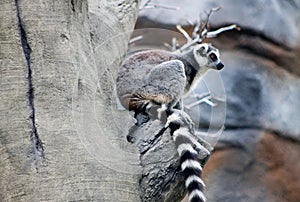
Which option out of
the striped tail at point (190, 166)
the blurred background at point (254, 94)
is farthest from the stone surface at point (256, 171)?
the striped tail at point (190, 166)

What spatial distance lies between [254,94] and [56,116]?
10.9 feet

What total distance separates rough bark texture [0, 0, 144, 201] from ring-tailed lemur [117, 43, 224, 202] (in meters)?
0.17

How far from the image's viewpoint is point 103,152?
2117mm

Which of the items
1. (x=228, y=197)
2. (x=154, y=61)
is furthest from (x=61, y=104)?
(x=228, y=197)

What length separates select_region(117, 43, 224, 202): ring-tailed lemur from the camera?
214 cm

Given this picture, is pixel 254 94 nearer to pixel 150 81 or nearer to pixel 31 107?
pixel 150 81

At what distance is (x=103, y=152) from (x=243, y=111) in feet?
10.5

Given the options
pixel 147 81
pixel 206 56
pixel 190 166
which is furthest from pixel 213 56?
pixel 190 166

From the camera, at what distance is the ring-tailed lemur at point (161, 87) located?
2.14 meters

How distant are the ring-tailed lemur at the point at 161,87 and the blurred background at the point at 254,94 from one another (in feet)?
4.95

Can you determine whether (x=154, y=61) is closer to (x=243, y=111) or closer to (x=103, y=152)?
(x=103, y=152)

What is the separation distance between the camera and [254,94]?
205 inches

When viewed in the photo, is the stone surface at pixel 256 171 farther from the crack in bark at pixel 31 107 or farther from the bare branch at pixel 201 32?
the crack in bark at pixel 31 107

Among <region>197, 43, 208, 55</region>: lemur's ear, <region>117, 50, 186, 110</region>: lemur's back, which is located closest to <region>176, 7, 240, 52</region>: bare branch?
<region>197, 43, 208, 55</region>: lemur's ear
